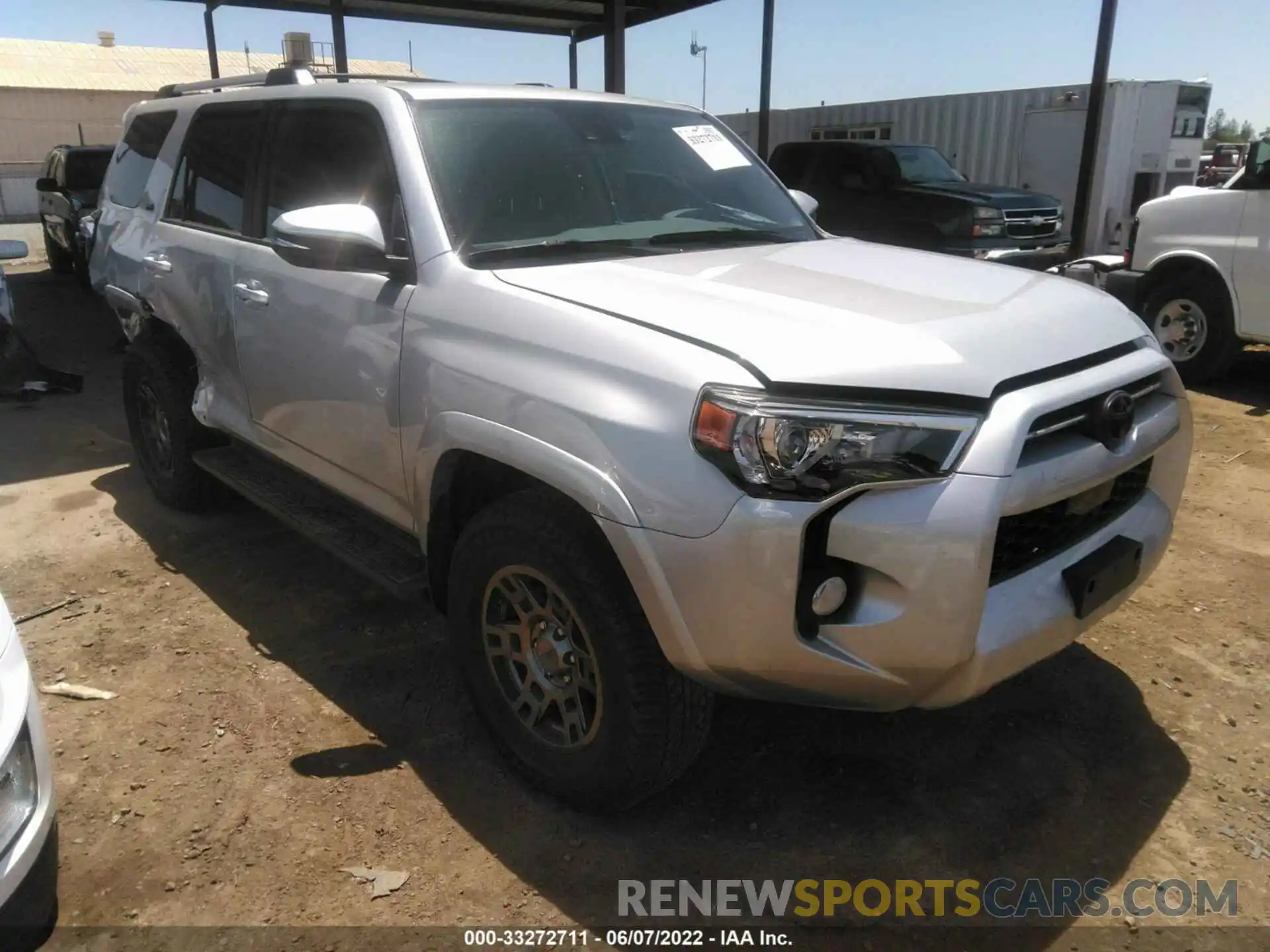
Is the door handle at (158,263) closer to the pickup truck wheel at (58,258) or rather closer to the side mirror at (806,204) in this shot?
the side mirror at (806,204)

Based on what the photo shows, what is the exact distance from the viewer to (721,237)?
3.31 m

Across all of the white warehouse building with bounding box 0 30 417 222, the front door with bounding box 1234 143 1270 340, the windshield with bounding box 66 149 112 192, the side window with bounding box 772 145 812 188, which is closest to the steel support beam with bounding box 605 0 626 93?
the side window with bounding box 772 145 812 188

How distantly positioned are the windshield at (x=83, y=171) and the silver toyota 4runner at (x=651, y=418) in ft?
35.9

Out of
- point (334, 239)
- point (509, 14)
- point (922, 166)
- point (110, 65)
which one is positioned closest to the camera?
point (334, 239)

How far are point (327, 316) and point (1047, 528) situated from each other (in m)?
2.32

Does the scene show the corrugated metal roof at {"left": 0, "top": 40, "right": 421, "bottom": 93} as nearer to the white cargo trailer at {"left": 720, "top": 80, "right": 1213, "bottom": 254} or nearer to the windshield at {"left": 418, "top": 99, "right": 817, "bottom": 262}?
the white cargo trailer at {"left": 720, "top": 80, "right": 1213, "bottom": 254}

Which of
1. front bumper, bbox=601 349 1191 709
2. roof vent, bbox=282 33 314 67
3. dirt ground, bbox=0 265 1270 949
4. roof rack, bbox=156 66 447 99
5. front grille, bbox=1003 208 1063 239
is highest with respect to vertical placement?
roof vent, bbox=282 33 314 67

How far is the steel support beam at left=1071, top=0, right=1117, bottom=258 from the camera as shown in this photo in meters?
9.91

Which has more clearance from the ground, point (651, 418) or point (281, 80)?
point (281, 80)

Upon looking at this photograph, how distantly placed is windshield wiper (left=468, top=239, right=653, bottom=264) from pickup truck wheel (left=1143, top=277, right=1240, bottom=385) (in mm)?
5856

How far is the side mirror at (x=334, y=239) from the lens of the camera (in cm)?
276

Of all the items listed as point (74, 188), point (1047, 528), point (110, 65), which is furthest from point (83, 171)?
point (110, 65)

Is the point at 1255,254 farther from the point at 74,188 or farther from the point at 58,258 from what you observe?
the point at 58,258

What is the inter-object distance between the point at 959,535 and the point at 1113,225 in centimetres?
1443
